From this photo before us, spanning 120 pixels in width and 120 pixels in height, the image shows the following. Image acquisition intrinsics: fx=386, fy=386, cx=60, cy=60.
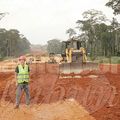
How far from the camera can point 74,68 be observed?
27.6 metres

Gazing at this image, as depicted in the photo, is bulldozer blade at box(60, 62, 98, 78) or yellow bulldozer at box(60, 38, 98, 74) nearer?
bulldozer blade at box(60, 62, 98, 78)

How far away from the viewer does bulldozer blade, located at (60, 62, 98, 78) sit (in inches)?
1073

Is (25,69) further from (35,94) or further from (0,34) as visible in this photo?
(0,34)

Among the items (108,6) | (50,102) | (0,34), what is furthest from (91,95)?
(0,34)

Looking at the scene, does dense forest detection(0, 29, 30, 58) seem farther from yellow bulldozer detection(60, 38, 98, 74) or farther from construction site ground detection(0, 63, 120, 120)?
construction site ground detection(0, 63, 120, 120)

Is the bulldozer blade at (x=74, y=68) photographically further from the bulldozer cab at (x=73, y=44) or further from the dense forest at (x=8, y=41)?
the dense forest at (x=8, y=41)

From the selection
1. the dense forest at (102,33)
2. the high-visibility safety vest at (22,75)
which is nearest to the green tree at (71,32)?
the dense forest at (102,33)

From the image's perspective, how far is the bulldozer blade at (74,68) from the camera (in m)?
27.2

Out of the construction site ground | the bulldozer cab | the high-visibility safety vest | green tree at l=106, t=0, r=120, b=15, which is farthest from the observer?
green tree at l=106, t=0, r=120, b=15

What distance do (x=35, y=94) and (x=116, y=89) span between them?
3965 mm

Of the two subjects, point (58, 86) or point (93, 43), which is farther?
point (93, 43)

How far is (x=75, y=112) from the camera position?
40.6 ft

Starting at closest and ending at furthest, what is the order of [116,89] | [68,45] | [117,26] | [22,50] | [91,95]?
[91,95] < [116,89] < [68,45] < [117,26] < [22,50]

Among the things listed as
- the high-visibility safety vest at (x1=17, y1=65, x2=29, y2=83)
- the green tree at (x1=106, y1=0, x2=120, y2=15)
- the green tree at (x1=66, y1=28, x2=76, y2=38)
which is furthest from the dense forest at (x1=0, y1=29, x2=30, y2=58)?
the high-visibility safety vest at (x1=17, y1=65, x2=29, y2=83)
